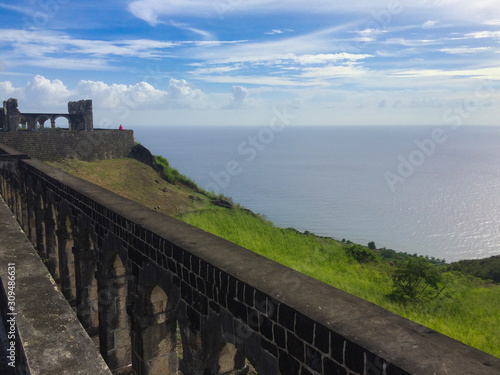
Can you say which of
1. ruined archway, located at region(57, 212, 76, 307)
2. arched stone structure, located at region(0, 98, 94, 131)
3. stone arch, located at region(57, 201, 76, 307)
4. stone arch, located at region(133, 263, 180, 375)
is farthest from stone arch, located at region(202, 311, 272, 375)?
arched stone structure, located at region(0, 98, 94, 131)

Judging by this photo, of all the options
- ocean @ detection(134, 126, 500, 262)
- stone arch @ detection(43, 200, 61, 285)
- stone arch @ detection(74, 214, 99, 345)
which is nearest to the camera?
stone arch @ detection(74, 214, 99, 345)

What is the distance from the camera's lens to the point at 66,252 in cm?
1134

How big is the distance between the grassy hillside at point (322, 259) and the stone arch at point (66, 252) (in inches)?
339

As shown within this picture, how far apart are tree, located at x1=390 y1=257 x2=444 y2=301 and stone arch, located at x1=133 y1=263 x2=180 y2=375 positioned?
9.87 m

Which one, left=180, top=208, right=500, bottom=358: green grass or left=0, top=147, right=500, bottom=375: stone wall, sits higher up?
left=0, top=147, right=500, bottom=375: stone wall

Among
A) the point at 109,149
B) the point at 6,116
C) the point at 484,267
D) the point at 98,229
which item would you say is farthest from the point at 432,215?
the point at 98,229

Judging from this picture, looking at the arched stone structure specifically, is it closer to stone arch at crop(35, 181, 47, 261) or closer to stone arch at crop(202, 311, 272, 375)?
stone arch at crop(35, 181, 47, 261)

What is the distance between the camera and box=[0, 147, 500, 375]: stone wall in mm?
3215

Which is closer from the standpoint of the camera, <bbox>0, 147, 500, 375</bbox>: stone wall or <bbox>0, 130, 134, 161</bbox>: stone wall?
<bbox>0, 147, 500, 375</bbox>: stone wall

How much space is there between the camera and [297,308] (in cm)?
375

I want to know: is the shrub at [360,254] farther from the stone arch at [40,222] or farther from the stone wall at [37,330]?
the stone wall at [37,330]

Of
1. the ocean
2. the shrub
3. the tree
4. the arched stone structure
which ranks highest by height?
the arched stone structure

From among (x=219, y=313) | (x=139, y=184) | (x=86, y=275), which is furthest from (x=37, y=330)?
(x=139, y=184)

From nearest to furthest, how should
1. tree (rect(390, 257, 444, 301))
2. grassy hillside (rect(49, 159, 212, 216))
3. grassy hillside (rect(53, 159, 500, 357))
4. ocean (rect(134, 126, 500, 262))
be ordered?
grassy hillside (rect(53, 159, 500, 357)) < tree (rect(390, 257, 444, 301)) < grassy hillside (rect(49, 159, 212, 216)) < ocean (rect(134, 126, 500, 262))
